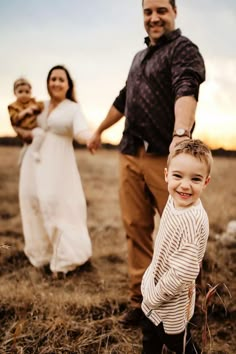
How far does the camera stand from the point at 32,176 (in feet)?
14.7

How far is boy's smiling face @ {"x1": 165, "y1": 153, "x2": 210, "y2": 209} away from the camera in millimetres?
1809

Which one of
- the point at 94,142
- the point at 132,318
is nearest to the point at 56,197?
the point at 94,142

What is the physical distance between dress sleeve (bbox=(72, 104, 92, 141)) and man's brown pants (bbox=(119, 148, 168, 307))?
3.33 ft

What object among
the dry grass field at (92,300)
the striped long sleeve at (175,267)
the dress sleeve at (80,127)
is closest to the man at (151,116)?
the dry grass field at (92,300)

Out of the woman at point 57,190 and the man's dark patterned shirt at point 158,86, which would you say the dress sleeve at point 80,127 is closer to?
the woman at point 57,190

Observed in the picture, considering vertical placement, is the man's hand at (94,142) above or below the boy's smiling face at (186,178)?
below

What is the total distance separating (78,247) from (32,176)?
0.84 meters

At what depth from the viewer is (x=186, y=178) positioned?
1821 mm

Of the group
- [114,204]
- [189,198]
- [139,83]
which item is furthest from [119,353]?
[114,204]

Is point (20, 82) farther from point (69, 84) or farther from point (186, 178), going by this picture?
point (186, 178)

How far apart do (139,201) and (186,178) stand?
4.21ft

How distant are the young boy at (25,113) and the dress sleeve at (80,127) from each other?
369 mm

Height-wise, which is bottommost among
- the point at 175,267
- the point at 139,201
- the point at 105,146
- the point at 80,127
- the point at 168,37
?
the point at 105,146

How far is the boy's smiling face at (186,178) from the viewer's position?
181 cm
